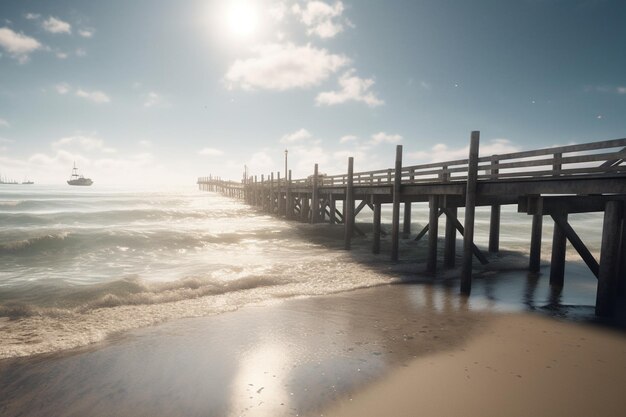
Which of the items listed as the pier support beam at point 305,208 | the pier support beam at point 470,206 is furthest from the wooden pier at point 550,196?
the pier support beam at point 305,208

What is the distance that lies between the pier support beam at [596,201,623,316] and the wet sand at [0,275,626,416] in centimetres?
85

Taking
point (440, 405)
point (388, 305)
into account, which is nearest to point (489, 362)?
point (440, 405)

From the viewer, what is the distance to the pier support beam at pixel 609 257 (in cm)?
621

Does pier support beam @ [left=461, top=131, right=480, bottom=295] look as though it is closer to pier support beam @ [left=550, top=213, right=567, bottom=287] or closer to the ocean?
the ocean

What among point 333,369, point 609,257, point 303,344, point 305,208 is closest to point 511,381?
point 333,369

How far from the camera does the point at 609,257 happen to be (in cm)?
630

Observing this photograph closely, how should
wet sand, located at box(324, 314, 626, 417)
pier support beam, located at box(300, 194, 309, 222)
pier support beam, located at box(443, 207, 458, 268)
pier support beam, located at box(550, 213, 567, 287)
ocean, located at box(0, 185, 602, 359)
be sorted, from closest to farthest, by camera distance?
1. wet sand, located at box(324, 314, 626, 417)
2. ocean, located at box(0, 185, 602, 359)
3. pier support beam, located at box(550, 213, 567, 287)
4. pier support beam, located at box(443, 207, 458, 268)
5. pier support beam, located at box(300, 194, 309, 222)

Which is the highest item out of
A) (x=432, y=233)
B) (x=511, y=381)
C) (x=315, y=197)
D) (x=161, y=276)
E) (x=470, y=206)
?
(x=470, y=206)

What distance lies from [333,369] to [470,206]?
556cm

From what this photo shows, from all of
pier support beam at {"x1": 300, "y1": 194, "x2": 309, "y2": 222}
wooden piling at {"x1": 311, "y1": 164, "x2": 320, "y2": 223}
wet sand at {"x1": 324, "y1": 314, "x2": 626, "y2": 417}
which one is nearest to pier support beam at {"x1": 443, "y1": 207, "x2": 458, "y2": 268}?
wet sand at {"x1": 324, "y1": 314, "x2": 626, "y2": 417}

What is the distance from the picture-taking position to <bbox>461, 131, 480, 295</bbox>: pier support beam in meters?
7.96

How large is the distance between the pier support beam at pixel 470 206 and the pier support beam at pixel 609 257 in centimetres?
251

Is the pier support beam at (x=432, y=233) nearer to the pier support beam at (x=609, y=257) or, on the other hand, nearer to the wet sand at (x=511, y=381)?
the pier support beam at (x=609, y=257)

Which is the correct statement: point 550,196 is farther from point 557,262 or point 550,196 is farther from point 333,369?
point 333,369
